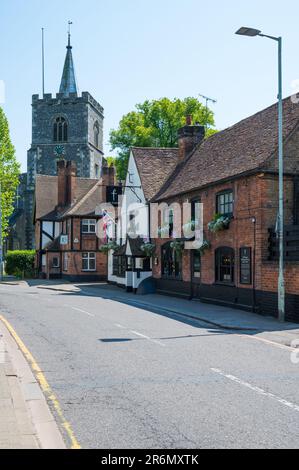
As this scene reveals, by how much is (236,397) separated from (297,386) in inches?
56.0

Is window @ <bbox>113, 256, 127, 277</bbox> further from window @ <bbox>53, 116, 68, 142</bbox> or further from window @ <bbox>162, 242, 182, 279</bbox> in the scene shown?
window @ <bbox>53, 116, 68, 142</bbox>

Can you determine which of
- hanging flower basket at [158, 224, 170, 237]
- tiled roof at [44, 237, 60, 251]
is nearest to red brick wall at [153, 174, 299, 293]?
hanging flower basket at [158, 224, 170, 237]

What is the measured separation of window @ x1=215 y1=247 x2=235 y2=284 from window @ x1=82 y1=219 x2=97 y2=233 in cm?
2250

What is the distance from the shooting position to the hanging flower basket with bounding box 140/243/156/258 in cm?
3114

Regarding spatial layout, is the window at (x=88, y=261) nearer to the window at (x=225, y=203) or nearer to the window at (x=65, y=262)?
the window at (x=65, y=262)

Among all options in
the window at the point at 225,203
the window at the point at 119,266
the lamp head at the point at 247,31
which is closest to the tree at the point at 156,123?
the window at the point at 119,266

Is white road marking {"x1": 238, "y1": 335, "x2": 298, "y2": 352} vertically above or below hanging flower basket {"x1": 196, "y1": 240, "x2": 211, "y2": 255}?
below

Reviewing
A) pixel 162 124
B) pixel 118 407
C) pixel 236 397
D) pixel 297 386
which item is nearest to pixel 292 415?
pixel 236 397

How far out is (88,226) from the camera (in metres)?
44.5

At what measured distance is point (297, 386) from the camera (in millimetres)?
8727
